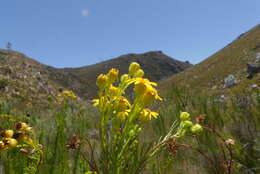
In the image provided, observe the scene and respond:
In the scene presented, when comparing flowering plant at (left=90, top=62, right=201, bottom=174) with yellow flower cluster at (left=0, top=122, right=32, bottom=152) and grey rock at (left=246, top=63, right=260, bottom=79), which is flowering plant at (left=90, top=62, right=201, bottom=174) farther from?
grey rock at (left=246, top=63, right=260, bottom=79)

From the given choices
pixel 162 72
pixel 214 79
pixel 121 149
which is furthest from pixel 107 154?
pixel 162 72

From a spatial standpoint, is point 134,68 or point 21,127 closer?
point 21,127

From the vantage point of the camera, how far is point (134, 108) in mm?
1259

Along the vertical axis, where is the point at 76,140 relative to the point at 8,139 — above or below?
below

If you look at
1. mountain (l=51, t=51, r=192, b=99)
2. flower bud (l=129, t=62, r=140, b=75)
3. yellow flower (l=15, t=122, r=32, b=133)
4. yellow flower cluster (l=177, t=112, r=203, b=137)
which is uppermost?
mountain (l=51, t=51, r=192, b=99)

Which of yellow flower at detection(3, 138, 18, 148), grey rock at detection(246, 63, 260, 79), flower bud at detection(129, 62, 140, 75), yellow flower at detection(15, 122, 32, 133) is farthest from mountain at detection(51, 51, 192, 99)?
yellow flower at detection(3, 138, 18, 148)

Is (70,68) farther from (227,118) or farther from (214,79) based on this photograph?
(227,118)

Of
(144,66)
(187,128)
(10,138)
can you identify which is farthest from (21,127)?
(144,66)

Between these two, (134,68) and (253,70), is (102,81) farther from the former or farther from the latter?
(253,70)

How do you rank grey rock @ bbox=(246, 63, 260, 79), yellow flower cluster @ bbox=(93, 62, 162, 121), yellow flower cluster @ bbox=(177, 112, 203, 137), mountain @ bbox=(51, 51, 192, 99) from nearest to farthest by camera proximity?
yellow flower cluster @ bbox=(177, 112, 203, 137) → yellow flower cluster @ bbox=(93, 62, 162, 121) → grey rock @ bbox=(246, 63, 260, 79) → mountain @ bbox=(51, 51, 192, 99)

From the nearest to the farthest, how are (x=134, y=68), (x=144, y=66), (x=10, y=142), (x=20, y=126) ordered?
(x=10, y=142)
(x=20, y=126)
(x=134, y=68)
(x=144, y=66)

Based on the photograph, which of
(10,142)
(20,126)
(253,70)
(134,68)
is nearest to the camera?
(10,142)

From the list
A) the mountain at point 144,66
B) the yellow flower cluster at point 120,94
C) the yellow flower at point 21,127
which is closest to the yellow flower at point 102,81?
the yellow flower cluster at point 120,94

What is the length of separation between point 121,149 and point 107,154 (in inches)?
2.8
